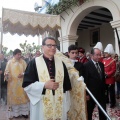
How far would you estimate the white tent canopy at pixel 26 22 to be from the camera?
17.9 feet

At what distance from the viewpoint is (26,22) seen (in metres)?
5.86

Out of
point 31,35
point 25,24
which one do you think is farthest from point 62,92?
point 31,35

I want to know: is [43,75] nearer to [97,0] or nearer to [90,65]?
[90,65]

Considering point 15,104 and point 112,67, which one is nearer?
point 15,104

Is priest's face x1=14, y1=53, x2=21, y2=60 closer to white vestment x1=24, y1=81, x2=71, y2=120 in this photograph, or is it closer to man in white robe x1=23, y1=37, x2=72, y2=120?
man in white robe x1=23, y1=37, x2=72, y2=120

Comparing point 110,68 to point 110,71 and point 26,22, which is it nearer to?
point 110,71

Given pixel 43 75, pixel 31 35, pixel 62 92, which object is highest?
pixel 31 35

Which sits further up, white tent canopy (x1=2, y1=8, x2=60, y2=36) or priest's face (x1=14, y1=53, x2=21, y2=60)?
white tent canopy (x1=2, y1=8, x2=60, y2=36)

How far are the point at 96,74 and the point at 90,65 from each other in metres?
0.21

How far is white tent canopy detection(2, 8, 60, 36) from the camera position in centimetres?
545

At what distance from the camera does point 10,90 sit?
18.1 feet

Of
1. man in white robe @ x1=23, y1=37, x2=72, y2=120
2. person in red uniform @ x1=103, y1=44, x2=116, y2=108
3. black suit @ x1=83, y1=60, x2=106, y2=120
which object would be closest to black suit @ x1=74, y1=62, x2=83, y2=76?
black suit @ x1=83, y1=60, x2=106, y2=120

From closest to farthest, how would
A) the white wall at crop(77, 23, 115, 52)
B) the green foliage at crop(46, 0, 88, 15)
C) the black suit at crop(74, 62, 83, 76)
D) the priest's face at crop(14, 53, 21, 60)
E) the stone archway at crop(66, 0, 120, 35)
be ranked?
the black suit at crop(74, 62, 83, 76) < the priest's face at crop(14, 53, 21, 60) < the stone archway at crop(66, 0, 120, 35) < the green foliage at crop(46, 0, 88, 15) < the white wall at crop(77, 23, 115, 52)

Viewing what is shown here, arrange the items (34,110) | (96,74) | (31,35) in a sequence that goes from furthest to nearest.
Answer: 1. (31,35)
2. (96,74)
3. (34,110)
